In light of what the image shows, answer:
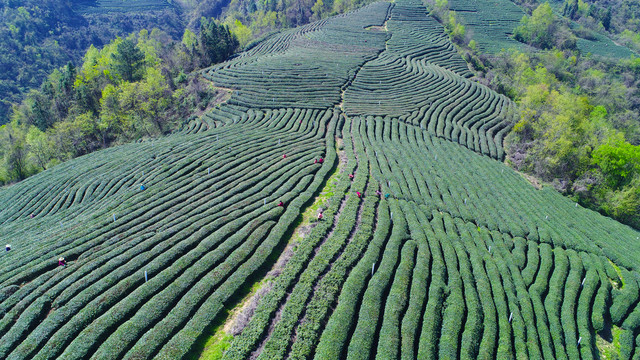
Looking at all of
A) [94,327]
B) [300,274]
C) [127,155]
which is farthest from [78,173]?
[300,274]

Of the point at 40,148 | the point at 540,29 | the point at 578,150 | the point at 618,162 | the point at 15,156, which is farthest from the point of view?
the point at 540,29

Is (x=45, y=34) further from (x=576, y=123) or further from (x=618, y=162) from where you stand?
(x=618, y=162)

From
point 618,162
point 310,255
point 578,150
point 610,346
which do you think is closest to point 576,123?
point 578,150

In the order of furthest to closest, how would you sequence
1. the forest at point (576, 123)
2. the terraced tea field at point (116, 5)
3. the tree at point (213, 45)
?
the terraced tea field at point (116, 5) → the tree at point (213, 45) → the forest at point (576, 123)

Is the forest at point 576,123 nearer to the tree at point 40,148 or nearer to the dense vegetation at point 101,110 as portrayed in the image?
the dense vegetation at point 101,110

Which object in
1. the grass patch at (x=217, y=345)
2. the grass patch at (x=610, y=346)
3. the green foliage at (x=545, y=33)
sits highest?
the green foliage at (x=545, y=33)

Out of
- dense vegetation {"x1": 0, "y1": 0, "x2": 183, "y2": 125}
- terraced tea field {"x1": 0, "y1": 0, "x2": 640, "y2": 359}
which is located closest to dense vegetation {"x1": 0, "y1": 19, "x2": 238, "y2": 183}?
terraced tea field {"x1": 0, "y1": 0, "x2": 640, "y2": 359}

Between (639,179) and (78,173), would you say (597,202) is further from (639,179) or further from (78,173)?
(78,173)

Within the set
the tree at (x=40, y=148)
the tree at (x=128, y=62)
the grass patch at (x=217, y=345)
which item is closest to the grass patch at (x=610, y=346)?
the grass patch at (x=217, y=345)
